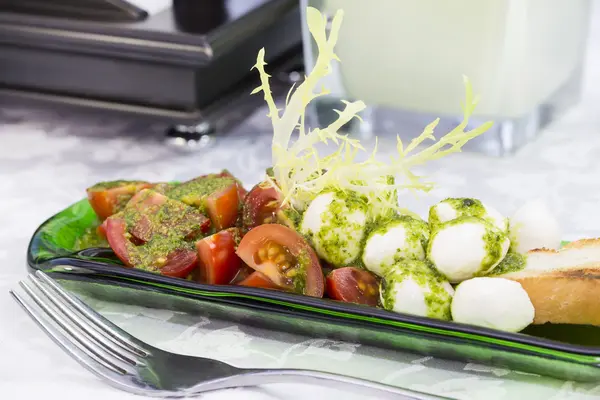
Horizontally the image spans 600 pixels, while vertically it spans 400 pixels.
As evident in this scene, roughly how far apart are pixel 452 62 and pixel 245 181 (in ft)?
1.04

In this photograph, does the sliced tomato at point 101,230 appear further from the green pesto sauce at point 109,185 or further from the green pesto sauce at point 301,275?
the green pesto sauce at point 301,275

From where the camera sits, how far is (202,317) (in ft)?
2.57

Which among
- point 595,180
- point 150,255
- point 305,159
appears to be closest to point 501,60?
point 595,180

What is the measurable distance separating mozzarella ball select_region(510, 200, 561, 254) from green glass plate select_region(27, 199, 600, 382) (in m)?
0.10

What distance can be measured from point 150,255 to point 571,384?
1.23 feet

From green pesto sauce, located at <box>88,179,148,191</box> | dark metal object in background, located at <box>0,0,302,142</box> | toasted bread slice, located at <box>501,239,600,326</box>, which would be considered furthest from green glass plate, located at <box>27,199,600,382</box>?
dark metal object in background, located at <box>0,0,302,142</box>

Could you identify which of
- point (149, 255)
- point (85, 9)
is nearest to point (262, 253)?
point (149, 255)

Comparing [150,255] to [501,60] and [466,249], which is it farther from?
[501,60]

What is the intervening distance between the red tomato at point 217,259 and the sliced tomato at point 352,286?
0.09 m

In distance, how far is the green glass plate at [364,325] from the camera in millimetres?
627

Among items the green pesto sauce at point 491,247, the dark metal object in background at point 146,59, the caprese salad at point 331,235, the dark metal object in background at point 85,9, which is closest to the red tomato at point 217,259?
the caprese salad at point 331,235

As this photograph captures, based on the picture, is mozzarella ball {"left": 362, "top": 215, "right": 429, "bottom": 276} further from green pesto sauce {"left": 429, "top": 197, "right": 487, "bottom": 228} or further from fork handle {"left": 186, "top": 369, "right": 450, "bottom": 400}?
fork handle {"left": 186, "top": 369, "right": 450, "bottom": 400}

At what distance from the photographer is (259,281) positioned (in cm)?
75

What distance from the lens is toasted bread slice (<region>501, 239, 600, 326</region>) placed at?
0.68 metres
